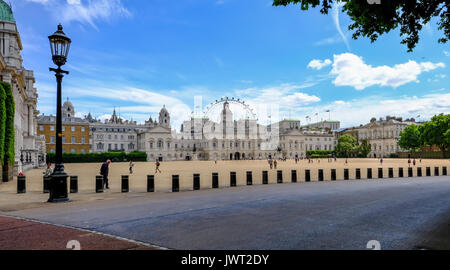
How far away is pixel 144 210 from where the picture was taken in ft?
31.9

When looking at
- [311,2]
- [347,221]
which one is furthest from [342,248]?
[311,2]

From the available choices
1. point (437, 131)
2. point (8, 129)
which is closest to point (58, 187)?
point (8, 129)

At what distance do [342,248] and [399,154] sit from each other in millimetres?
120772

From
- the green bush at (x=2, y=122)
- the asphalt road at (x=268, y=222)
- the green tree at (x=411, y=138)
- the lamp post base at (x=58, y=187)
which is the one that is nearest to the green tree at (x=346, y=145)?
the green tree at (x=411, y=138)

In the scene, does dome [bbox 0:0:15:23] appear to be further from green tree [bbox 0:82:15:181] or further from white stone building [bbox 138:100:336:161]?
white stone building [bbox 138:100:336:161]

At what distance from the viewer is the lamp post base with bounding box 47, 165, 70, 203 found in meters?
11.7

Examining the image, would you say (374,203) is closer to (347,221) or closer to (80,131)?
(347,221)

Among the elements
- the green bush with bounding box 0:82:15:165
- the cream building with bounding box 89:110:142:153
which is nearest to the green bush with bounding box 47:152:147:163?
the cream building with bounding box 89:110:142:153

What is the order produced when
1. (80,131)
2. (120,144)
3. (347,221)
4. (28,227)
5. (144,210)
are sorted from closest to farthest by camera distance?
(28,227), (347,221), (144,210), (80,131), (120,144)

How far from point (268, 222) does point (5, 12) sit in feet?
176

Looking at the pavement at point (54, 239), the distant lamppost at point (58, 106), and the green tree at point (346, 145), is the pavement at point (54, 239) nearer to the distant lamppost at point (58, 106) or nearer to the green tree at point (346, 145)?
the distant lamppost at point (58, 106)

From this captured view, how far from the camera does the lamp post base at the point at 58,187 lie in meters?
11.7

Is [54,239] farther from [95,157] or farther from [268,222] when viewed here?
[95,157]

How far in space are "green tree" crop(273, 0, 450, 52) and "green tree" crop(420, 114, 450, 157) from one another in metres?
89.8
